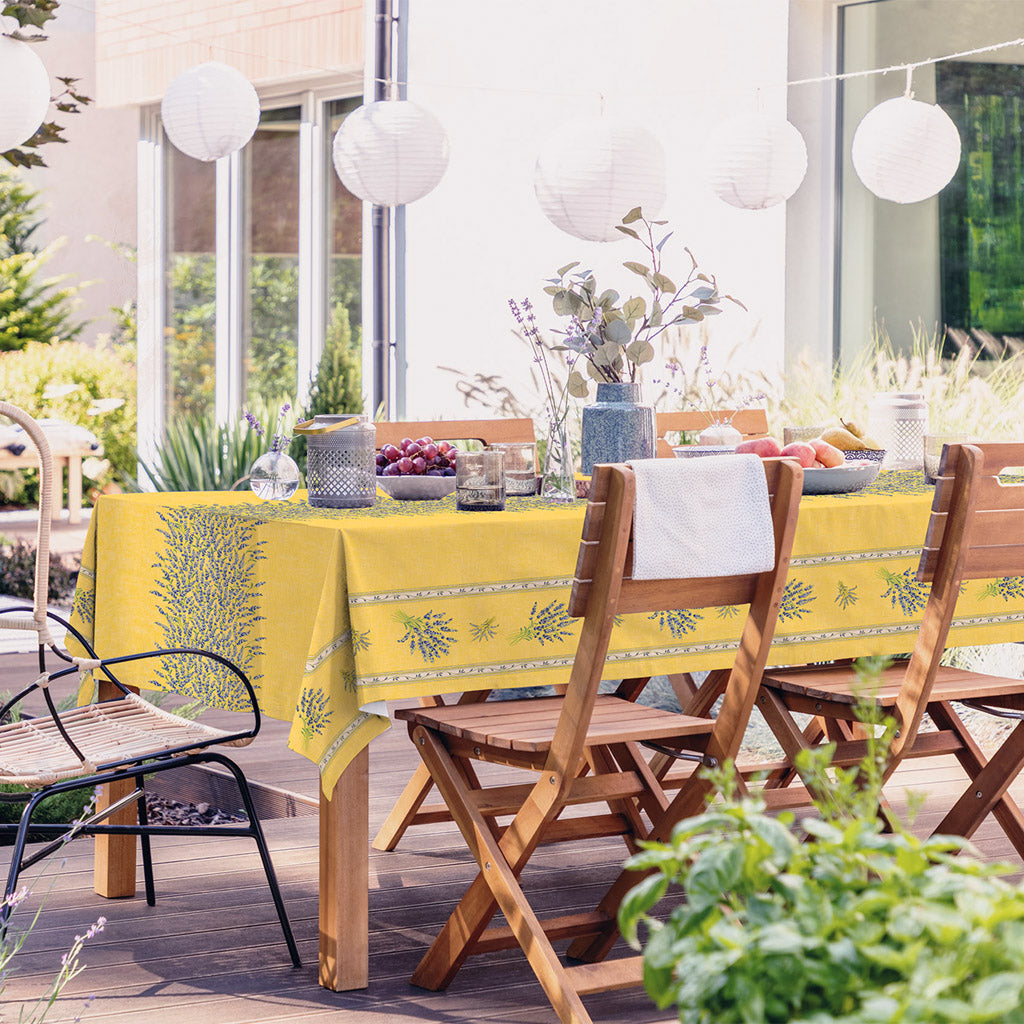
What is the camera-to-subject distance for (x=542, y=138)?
26.6 feet

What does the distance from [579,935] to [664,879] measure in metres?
1.71

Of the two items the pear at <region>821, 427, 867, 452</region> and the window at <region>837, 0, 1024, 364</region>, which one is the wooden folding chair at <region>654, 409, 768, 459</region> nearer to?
the pear at <region>821, 427, 867, 452</region>

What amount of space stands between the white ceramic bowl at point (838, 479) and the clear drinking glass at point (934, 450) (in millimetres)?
269

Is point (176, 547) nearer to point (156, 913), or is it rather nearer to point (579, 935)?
point (156, 913)

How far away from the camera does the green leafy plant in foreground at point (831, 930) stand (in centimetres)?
102

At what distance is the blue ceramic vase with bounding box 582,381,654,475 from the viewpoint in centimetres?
311

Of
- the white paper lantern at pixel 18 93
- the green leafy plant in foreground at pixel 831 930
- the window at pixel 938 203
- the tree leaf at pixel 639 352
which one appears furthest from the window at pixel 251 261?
the green leafy plant in foreground at pixel 831 930

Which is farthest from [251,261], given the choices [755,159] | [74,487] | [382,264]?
[755,159]

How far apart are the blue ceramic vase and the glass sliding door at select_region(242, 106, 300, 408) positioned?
5.62 meters

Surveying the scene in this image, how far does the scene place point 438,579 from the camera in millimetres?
2588

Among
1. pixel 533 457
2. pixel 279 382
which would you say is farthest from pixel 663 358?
pixel 533 457

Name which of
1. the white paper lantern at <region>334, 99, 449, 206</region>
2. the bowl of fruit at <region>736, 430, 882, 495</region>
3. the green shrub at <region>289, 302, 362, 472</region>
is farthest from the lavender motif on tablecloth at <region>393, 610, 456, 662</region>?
the green shrub at <region>289, 302, 362, 472</region>

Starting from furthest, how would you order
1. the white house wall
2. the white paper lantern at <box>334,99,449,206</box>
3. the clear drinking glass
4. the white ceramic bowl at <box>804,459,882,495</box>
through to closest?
1. the white house wall
2. the white paper lantern at <box>334,99,449,206</box>
3. the clear drinking glass
4. the white ceramic bowl at <box>804,459,882,495</box>

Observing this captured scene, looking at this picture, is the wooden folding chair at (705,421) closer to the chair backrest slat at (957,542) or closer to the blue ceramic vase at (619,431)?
the blue ceramic vase at (619,431)
